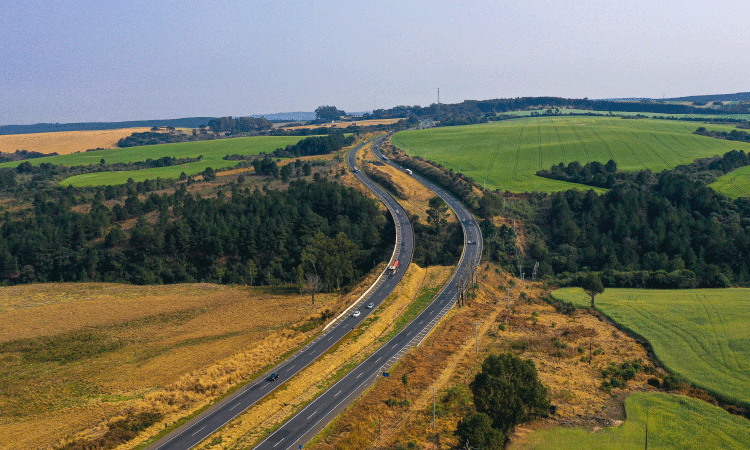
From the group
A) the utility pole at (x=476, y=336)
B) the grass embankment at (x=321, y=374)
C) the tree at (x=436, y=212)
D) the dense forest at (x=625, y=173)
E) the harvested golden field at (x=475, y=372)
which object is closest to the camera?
the harvested golden field at (x=475, y=372)

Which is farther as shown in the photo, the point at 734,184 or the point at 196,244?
the point at 734,184

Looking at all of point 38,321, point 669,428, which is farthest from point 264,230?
point 669,428

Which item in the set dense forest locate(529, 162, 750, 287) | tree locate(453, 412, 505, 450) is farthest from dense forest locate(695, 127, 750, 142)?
tree locate(453, 412, 505, 450)

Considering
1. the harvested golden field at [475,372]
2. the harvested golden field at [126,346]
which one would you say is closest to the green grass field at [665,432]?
the harvested golden field at [475,372]

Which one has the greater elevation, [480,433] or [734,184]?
[734,184]

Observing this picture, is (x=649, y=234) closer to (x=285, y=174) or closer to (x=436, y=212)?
(x=436, y=212)

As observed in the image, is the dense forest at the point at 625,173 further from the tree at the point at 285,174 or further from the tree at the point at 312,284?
the tree at the point at 312,284

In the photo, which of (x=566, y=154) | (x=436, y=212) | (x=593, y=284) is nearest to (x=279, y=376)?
(x=593, y=284)
